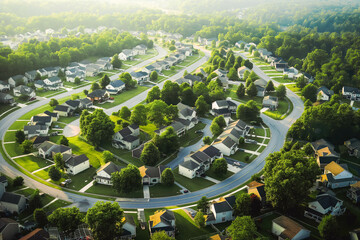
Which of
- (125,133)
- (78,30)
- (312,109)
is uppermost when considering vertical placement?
(312,109)

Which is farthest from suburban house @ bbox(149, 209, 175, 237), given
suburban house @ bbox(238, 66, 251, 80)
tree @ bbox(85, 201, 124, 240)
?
suburban house @ bbox(238, 66, 251, 80)

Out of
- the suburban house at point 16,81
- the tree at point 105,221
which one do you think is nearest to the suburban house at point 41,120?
the suburban house at point 16,81

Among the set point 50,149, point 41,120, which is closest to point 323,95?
point 50,149

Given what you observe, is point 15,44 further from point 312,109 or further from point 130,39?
point 312,109

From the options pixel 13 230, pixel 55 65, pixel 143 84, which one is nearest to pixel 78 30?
pixel 55 65

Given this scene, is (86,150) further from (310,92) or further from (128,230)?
(310,92)

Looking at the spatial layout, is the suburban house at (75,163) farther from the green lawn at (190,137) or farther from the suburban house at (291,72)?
the suburban house at (291,72)
